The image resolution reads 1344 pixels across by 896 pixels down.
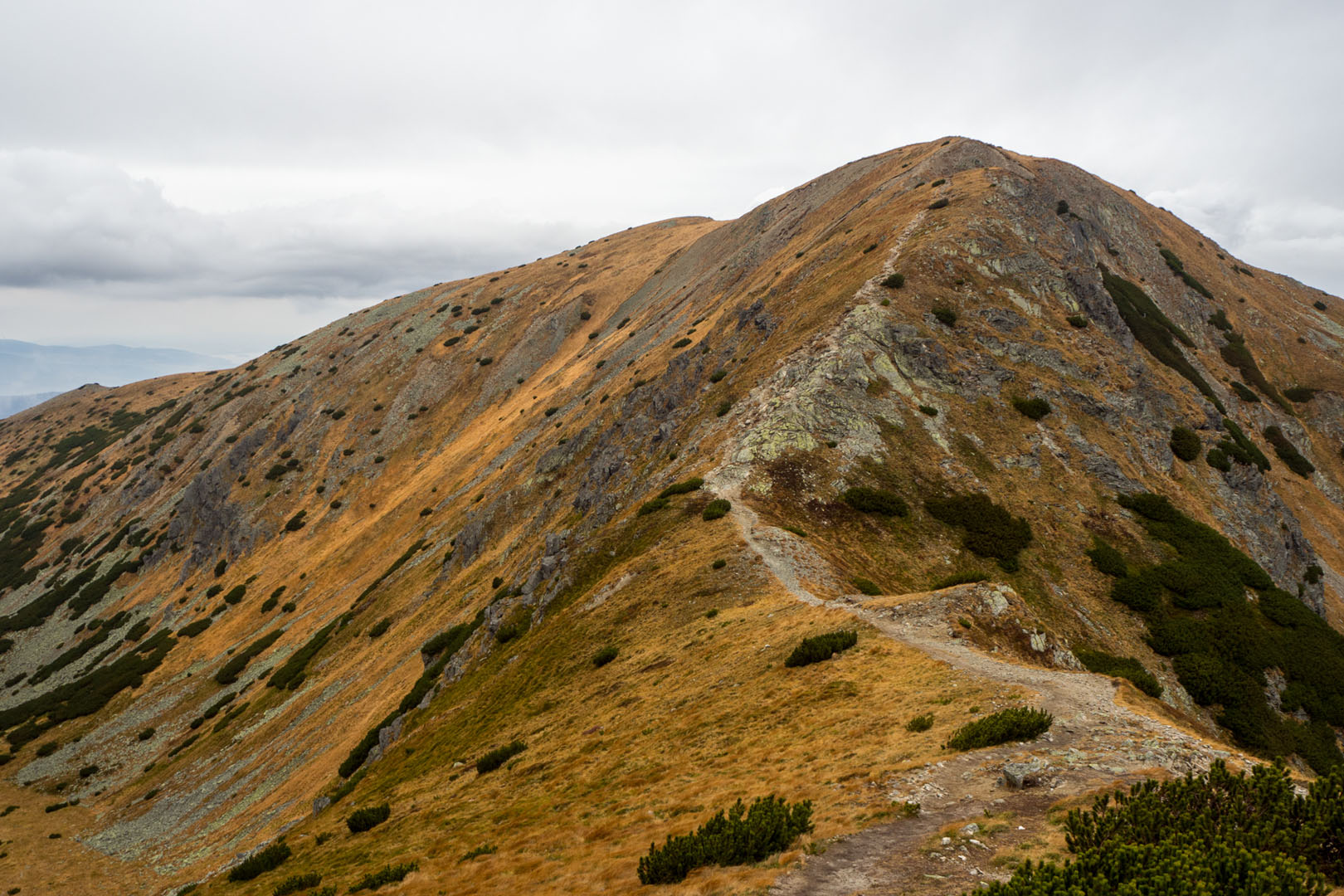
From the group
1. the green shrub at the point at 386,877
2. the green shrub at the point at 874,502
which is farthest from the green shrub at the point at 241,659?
the green shrub at the point at 874,502

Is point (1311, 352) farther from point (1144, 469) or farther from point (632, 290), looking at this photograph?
point (632, 290)

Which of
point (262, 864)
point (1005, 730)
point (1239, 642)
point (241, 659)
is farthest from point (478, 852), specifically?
point (241, 659)

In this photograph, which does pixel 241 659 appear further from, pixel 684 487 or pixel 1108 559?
pixel 1108 559

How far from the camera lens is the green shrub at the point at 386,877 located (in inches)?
590

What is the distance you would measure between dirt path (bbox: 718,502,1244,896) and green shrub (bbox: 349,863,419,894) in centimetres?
1065

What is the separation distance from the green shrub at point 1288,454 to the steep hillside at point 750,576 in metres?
0.47

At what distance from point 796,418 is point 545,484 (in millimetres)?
26334

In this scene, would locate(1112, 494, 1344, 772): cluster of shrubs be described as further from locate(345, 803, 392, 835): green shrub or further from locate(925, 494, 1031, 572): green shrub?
locate(345, 803, 392, 835): green shrub

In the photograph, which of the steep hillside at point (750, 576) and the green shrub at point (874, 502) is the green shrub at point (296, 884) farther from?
the green shrub at point (874, 502)

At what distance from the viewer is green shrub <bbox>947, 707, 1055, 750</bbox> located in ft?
41.4

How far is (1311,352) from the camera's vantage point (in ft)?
267

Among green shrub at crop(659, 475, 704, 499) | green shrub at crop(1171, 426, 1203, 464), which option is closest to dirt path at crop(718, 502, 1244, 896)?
green shrub at crop(659, 475, 704, 499)

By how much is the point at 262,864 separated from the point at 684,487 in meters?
23.1

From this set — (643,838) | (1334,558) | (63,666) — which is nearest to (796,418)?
(643,838)
